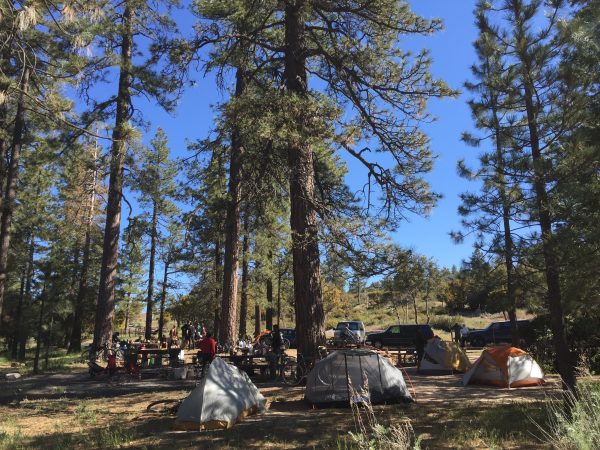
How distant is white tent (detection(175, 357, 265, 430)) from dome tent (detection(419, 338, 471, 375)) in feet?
30.5

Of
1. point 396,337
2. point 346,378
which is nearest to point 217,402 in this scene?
point 346,378

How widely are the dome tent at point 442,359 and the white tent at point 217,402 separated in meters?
9.30

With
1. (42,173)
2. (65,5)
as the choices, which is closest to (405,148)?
(65,5)

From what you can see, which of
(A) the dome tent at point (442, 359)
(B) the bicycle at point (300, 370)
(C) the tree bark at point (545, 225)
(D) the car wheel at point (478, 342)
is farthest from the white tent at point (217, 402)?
(D) the car wheel at point (478, 342)

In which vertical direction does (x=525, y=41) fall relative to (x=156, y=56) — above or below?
below

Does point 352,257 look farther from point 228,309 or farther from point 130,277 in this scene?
point 130,277

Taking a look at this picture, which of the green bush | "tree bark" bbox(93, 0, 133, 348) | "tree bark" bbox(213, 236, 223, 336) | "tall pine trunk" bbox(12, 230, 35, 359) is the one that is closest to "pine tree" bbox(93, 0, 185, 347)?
"tree bark" bbox(93, 0, 133, 348)

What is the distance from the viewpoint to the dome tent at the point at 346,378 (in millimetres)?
10367

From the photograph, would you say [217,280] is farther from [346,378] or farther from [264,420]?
[264,420]

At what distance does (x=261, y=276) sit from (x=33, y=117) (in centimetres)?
1461

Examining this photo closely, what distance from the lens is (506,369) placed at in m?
13.3

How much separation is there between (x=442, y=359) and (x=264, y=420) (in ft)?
31.8

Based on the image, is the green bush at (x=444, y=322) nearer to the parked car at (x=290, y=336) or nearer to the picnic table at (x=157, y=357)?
the parked car at (x=290, y=336)

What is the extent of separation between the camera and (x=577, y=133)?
863cm
